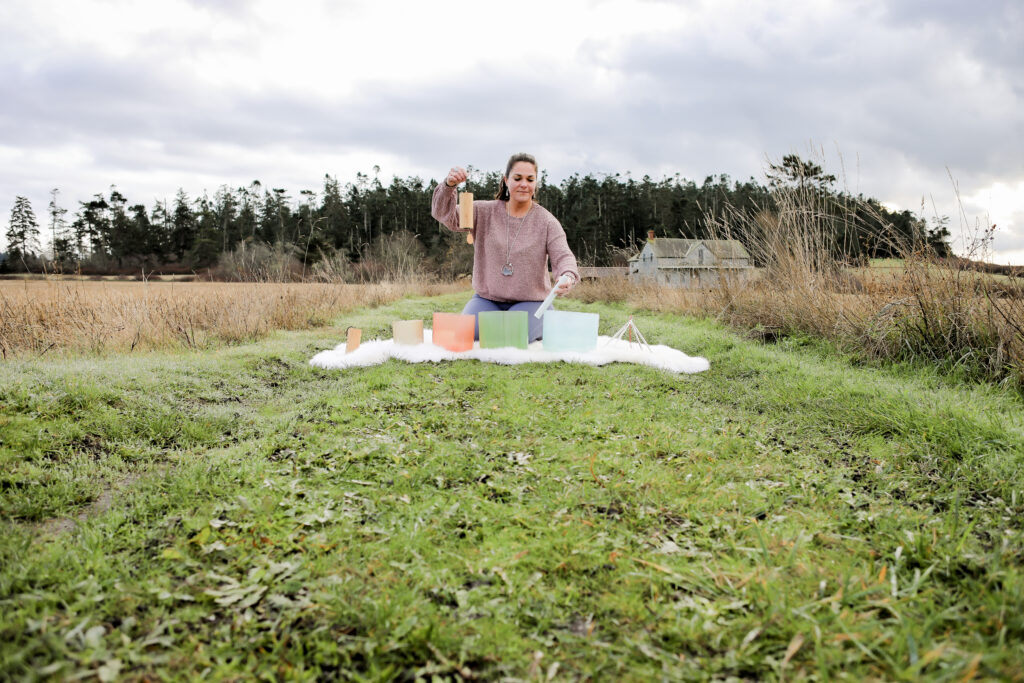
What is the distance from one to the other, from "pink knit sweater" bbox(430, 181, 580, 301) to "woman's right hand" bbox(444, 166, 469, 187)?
0.56 m

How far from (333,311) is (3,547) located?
844 cm

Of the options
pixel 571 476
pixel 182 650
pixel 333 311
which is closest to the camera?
pixel 182 650

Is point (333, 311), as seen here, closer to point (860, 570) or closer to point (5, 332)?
point (5, 332)

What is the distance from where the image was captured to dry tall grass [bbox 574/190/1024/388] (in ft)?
13.3

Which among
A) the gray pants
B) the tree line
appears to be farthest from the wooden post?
the tree line

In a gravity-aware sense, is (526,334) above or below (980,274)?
below

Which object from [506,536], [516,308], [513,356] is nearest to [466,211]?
[516,308]

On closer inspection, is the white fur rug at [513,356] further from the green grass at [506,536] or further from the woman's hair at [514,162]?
the woman's hair at [514,162]

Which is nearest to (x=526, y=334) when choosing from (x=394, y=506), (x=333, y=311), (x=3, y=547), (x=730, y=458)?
(x=730, y=458)

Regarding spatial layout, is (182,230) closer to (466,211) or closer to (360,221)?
(360,221)

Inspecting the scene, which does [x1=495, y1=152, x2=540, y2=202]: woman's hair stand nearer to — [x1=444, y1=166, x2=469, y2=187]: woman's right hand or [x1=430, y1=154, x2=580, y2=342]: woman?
[x1=430, y1=154, x2=580, y2=342]: woman

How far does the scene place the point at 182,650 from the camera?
1393mm

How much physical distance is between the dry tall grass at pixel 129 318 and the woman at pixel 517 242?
320 cm

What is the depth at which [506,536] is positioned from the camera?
6.57 feet
